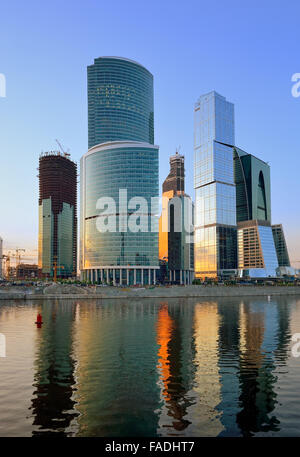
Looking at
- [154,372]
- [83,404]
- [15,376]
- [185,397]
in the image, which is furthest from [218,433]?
[15,376]

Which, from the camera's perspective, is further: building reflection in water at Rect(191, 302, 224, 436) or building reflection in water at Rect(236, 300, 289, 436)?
building reflection in water at Rect(236, 300, 289, 436)

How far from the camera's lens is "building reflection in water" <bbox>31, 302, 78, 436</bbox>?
25.5 meters

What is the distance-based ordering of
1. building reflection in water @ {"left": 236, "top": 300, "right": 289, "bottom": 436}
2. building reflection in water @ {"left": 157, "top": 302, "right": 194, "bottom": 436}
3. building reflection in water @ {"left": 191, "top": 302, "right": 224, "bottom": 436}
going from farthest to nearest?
1. building reflection in water @ {"left": 236, "top": 300, "right": 289, "bottom": 436}
2. building reflection in water @ {"left": 157, "top": 302, "right": 194, "bottom": 436}
3. building reflection in water @ {"left": 191, "top": 302, "right": 224, "bottom": 436}

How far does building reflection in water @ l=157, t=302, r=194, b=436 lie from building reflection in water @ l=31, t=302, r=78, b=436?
6463 millimetres

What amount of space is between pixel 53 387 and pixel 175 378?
1123cm

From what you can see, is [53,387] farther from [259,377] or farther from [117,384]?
[259,377]

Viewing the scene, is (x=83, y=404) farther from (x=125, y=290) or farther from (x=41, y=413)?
(x=125, y=290)

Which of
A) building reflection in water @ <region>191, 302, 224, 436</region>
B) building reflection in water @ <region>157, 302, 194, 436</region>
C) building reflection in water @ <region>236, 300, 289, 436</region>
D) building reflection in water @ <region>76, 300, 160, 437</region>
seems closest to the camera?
building reflection in water @ <region>191, 302, 224, 436</region>

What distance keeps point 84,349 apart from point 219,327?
32745mm

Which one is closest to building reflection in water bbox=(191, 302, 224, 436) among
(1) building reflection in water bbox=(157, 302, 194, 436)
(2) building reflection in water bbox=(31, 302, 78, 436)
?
(1) building reflection in water bbox=(157, 302, 194, 436)

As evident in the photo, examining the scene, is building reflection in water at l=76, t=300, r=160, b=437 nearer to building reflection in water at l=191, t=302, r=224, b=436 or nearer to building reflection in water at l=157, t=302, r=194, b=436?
building reflection in water at l=157, t=302, r=194, b=436

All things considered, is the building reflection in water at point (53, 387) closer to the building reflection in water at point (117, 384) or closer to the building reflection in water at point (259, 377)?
the building reflection in water at point (117, 384)

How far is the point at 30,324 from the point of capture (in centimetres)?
8125

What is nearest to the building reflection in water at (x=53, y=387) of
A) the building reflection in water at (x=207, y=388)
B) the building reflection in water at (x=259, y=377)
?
the building reflection in water at (x=207, y=388)
